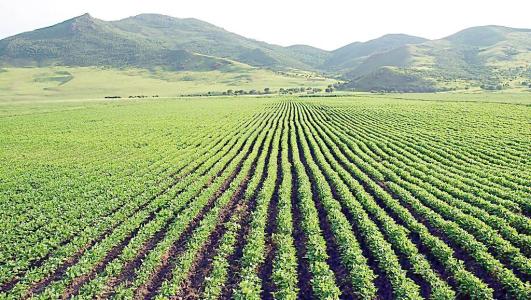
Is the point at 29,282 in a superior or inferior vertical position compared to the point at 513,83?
inferior

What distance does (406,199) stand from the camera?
1905 cm

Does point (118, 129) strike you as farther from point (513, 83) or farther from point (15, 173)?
point (513, 83)

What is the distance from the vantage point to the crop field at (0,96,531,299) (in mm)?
11953

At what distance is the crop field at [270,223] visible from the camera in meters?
12.0

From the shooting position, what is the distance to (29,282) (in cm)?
1237

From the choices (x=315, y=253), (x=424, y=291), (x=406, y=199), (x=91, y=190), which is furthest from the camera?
(x=91, y=190)

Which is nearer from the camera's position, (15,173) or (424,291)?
(424,291)

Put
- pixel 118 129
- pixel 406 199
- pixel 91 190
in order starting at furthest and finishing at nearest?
1. pixel 118 129
2. pixel 91 190
3. pixel 406 199

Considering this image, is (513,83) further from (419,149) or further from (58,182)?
(58,182)

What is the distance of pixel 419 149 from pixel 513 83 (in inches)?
7127

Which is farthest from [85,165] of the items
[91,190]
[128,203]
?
[128,203]

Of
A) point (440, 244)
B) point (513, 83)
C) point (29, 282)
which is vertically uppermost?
point (513, 83)

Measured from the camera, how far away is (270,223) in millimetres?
17062

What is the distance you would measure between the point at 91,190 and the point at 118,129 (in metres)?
30.9
